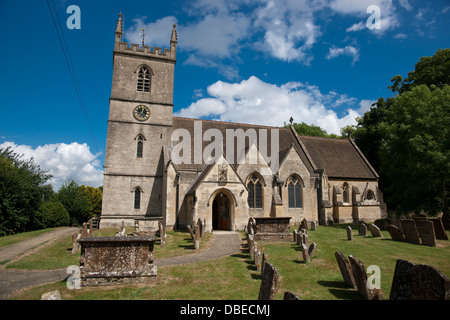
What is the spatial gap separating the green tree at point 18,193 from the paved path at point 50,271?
35.0 ft

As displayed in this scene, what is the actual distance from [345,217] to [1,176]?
32787mm

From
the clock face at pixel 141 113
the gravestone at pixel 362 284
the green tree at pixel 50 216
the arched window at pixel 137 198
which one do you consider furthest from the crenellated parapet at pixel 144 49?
the gravestone at pixel 362 284

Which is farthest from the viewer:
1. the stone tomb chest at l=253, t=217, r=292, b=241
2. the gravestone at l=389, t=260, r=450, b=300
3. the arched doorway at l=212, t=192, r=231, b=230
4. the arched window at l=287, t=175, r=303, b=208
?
the arched window at l=287, t=175, r=303, b=208

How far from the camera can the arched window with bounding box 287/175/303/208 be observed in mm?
25281

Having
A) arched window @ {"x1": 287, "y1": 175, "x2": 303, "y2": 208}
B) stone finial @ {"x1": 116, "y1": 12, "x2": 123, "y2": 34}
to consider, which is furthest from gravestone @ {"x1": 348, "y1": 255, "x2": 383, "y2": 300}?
stone finial @ {"x1": 116, "y1": 12, "x2": 123, "y2": 34}

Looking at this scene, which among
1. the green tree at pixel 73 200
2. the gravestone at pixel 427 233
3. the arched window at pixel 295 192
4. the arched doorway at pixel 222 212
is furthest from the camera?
the green tree at pixel 73 200

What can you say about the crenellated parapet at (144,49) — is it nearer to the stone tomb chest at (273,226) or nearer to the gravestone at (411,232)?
the stone tomb chest at (273,226)

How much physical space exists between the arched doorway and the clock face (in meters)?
10.7

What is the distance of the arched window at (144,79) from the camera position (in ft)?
89.8

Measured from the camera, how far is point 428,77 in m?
31.7

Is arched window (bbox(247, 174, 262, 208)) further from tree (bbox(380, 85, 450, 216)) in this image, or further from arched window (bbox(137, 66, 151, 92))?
arched window (bbox(137, 66, 151, 92))

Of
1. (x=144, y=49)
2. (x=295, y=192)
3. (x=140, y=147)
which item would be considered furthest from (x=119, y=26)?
(x=295, y=192)
